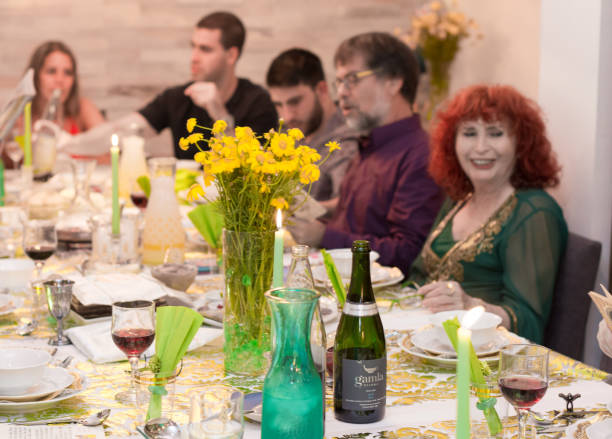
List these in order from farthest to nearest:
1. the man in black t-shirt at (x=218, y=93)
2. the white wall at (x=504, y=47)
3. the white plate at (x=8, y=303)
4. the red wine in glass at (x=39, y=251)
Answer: the man in black t-shirt at (x=218, y=93)
the white wall at (x=504, y=47)
the red wine in glass at (x=39, y=251)
the white plate at (x=8, y=303)

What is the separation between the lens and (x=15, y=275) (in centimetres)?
199

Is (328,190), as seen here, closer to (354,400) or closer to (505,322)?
(505,322)

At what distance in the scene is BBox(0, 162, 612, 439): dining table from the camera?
118 cm

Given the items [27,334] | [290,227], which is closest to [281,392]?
[27,334]

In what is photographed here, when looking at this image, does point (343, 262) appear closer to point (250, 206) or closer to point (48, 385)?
point (250, 206)

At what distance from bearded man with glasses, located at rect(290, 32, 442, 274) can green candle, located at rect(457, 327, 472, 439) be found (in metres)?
1.80

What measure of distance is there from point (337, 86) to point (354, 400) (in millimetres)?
2272

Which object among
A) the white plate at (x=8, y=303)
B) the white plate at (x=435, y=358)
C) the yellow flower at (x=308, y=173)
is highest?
the yellow flower at (x=308, y=173)

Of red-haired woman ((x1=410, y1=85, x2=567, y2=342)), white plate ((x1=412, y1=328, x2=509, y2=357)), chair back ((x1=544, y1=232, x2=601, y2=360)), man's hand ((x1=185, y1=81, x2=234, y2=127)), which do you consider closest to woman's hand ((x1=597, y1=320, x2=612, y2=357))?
white plate ((x1=412, y1=328, x2=509, y2=357))

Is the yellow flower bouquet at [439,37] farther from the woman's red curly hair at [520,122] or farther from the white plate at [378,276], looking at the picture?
the white plate at [378,276]

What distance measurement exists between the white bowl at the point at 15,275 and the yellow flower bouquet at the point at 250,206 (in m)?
0.79

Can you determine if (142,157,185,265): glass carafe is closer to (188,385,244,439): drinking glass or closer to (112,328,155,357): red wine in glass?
(112,328,155,357): red wine in glass

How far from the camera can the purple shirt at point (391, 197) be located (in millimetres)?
2709

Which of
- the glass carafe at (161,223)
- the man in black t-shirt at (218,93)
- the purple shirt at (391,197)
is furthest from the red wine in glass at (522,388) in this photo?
the man in black t-shirt at (218,93)
